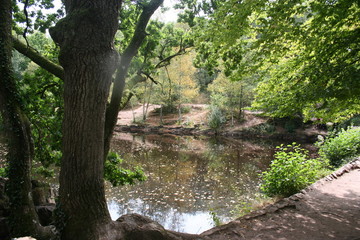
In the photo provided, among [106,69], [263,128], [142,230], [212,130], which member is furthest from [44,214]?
[263,128]

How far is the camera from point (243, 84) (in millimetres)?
25266

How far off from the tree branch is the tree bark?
3.07 feet

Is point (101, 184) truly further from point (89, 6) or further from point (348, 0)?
point (348, 0)

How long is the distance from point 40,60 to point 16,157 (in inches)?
79.3

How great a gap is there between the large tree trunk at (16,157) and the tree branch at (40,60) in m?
0.93

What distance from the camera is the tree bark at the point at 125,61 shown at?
12.1 ft

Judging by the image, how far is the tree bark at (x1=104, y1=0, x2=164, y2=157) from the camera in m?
3.69

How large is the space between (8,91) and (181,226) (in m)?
5.70

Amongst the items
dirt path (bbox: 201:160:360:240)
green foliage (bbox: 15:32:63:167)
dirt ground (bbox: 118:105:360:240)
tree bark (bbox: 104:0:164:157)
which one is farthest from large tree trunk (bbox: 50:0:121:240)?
green foliage (bbox: 15:32:63:167)

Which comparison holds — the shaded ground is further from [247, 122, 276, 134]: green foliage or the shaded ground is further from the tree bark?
the tree bark

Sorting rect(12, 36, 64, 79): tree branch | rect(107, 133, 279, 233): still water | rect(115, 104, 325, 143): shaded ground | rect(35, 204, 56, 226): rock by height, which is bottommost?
rect(107, 133, 279, 233): still water

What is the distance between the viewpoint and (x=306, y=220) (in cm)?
465

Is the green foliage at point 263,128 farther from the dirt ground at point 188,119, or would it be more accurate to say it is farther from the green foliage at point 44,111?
the green foliage at point 44,111

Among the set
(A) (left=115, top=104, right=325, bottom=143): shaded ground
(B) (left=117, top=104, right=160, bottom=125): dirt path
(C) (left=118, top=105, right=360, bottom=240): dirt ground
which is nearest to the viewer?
(C) (left=118, top=105, right=360, bottom=240): dirt ground
